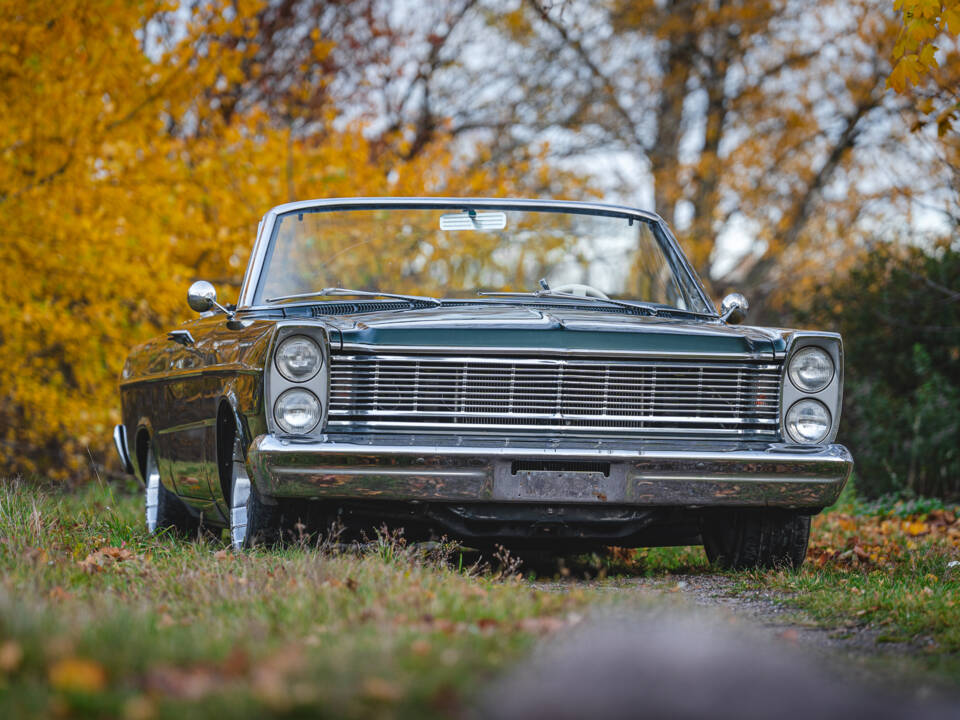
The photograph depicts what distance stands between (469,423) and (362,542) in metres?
0.85

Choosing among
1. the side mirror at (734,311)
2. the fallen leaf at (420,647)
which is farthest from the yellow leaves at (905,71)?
the fallen leaf at (420,647)

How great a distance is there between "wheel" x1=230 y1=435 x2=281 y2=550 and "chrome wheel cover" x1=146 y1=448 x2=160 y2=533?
144 cm

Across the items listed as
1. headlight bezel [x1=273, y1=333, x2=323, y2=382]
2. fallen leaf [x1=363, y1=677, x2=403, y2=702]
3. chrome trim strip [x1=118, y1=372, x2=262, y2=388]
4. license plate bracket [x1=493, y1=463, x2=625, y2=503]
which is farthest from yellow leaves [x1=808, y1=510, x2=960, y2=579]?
fallen leaf [x1=363, y1=677, x2=403, y2=702]

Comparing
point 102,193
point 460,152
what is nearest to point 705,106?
point 460,152

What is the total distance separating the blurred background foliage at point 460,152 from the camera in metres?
8.99

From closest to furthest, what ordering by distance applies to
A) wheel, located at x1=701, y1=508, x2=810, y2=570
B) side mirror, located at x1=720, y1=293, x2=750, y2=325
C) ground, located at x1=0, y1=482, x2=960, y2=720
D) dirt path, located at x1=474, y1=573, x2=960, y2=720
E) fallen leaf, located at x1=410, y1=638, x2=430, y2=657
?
dirt path, located at x1=474, y1=573, x2=960, y2=720 < ground, located at x1=0, y1=482, x2=960, y2=720 < fallen leaf, located at x1=410, y1=638, x2=430, y2=657 < wheel, located at x1=701, y1=508, x2=810, y2=570 < side mirror, located at x1=720, y1=293, x2=750, y2=325

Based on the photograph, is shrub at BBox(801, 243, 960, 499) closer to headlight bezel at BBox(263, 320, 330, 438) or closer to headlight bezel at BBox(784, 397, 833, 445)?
headlight bezel at BBox(784, 397, 833, 445)

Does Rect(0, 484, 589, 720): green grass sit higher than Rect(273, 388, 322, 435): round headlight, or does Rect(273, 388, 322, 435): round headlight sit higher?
Rect(273, 388, 322, 435): round headlight

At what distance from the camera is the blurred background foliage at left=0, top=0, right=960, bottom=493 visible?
8992 millimetres

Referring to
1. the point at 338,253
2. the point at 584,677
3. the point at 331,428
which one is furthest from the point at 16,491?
the point at 584,677

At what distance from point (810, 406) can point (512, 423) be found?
119 centimetres

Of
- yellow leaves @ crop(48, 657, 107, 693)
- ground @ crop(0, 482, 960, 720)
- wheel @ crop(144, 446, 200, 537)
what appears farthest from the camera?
wheel @ crop(144, 446, 200, 537)

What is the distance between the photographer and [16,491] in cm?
656

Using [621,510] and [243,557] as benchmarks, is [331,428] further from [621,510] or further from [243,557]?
[621,510]
